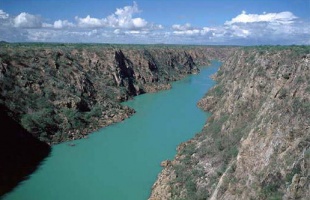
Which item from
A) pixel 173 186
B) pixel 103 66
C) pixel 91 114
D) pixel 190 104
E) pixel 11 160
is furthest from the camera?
pixel 103 66

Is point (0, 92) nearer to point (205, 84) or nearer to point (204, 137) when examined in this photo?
point (204, 137)

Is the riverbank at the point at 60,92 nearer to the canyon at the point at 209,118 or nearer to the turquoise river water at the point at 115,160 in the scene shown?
the canyon at the point at 209,118

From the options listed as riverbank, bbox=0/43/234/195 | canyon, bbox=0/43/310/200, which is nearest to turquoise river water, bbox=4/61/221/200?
canyon, bbox=0/43/310/200

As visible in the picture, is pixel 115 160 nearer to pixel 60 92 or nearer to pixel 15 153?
pixel 15 153

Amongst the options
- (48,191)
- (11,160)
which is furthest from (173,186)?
(11,160)

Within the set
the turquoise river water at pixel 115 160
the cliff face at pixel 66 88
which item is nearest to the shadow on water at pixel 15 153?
the turquoise river water at pixel 115 160

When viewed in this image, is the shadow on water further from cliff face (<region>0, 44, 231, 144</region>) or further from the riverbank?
cliff face (<region>0, 44, 231, 144</region>)

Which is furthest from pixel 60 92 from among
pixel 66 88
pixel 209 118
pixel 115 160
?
pixel 209 118
